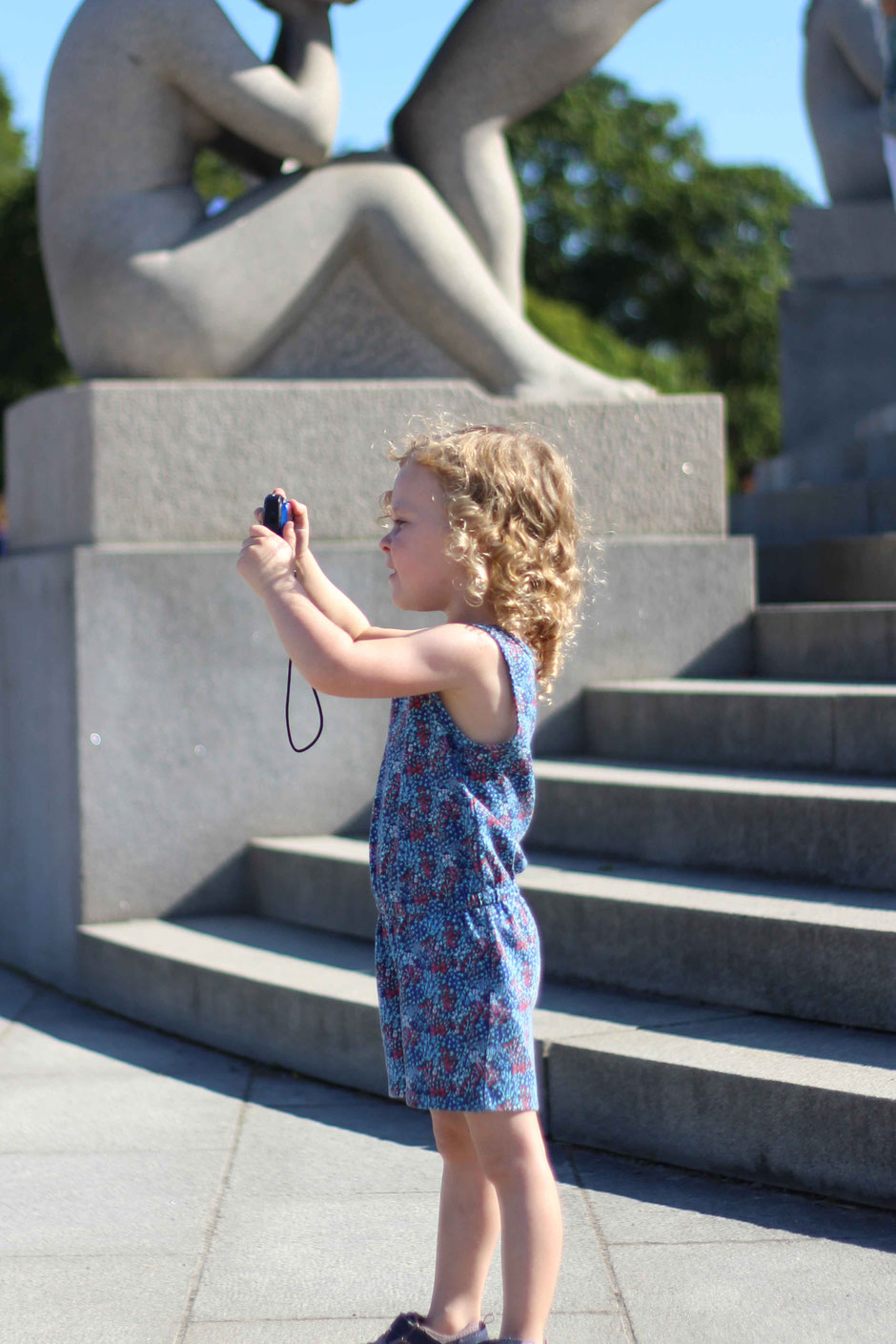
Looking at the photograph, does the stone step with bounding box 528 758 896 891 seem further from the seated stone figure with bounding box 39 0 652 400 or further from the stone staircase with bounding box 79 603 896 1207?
the seated stone figure with bounding box 39 0 652 400

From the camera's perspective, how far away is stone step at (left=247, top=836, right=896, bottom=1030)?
3.44 metres

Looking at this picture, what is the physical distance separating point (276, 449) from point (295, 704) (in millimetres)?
845

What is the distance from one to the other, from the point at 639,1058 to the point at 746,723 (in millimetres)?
1623

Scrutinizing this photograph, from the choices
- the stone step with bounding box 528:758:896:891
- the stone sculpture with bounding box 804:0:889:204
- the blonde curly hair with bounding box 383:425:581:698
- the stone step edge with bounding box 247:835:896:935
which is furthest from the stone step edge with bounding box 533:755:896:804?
the stone sculpture with bounding box 804:0:889:204

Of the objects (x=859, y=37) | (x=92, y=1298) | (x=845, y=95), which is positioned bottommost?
(x=92, y=1298)

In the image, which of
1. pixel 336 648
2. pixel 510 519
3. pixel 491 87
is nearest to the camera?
pixel 336 648

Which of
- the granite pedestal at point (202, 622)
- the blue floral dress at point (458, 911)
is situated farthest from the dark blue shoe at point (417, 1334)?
the granite pedestal at point (202, 622)

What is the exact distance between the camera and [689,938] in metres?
3.75

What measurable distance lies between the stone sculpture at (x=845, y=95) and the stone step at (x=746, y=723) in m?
4.92

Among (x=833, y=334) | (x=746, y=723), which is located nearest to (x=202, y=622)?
(x=746, y=723)

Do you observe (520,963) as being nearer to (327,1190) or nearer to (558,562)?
(558,562)

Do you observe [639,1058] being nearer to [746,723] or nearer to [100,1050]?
[746,723]

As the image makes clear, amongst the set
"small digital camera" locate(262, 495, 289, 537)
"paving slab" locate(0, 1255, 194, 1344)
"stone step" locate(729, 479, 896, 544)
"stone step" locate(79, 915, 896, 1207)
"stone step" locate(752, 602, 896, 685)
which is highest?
"stone step" locate(729, 479, 896, 544)

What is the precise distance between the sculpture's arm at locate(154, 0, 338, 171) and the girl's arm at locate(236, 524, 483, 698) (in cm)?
349
